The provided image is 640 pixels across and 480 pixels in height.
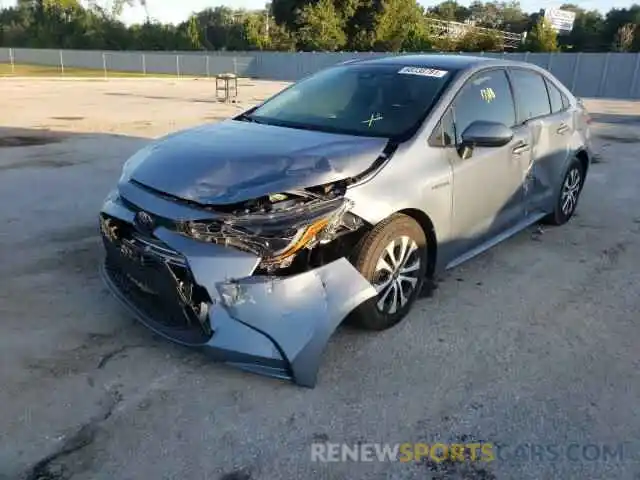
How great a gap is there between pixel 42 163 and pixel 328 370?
692cm

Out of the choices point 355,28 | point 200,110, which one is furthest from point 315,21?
point 200,110

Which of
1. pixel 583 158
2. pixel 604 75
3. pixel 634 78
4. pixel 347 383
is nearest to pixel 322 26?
pixel 604 75

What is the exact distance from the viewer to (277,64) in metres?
43.8

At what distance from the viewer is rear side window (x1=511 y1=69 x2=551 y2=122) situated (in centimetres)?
461

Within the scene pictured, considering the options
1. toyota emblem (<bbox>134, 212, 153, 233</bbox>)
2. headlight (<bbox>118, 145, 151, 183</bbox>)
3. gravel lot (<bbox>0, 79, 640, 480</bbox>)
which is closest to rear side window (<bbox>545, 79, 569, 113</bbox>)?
gravel lot (<bbox>0, 79, 640, 480</bbox>)

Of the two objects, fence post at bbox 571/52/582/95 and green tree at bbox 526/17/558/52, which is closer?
fence post at bbox 571/52/582/95

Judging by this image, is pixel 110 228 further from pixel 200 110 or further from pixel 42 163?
pixel 200 110

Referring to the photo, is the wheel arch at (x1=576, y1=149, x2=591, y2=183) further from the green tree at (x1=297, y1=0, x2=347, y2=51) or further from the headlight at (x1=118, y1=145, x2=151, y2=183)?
the green tree at (x1=297, y1=0, x2=347, y2=51)

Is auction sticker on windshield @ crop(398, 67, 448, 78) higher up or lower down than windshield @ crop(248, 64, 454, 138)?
higher up

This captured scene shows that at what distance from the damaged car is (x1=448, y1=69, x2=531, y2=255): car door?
16 mm

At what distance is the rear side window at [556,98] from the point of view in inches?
205

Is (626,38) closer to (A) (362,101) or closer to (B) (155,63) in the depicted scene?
(B) (155,63)

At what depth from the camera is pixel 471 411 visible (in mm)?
2766

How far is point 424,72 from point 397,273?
1.63 meters
